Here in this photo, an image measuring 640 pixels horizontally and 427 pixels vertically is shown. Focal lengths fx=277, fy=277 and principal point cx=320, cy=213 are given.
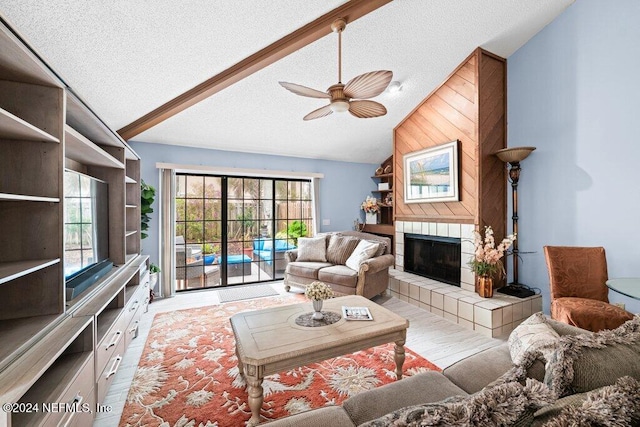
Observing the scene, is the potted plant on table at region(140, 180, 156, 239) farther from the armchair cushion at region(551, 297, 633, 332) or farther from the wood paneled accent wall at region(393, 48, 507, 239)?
the armchair cushion at region(551, 297, 633, 332)

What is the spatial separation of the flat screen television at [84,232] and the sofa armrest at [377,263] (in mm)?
2738

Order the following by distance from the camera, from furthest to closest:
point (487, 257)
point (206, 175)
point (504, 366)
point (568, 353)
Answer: point (206, 175)
point (487, 257)
point (504, 366)
point (568, 353)

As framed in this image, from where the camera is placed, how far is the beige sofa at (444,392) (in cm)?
74

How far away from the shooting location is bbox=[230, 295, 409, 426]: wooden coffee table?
1629 mm

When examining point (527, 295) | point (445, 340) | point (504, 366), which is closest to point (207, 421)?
point (504, 366)

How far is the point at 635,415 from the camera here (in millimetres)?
624

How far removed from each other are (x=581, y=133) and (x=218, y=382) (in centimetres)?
419

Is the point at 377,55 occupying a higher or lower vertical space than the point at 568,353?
higher

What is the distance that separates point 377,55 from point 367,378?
10.4 feet

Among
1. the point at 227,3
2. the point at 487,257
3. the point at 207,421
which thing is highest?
the point at 227,3

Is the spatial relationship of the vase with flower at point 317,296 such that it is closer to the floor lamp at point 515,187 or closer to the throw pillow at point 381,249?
the throw pillow at point 381,249

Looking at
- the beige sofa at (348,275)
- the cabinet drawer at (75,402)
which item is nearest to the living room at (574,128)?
the beige sofa at (348,275)

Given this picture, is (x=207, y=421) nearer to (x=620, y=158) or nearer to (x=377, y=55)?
(x=377, y=55)

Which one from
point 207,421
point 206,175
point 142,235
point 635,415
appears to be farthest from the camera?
point 206,175
